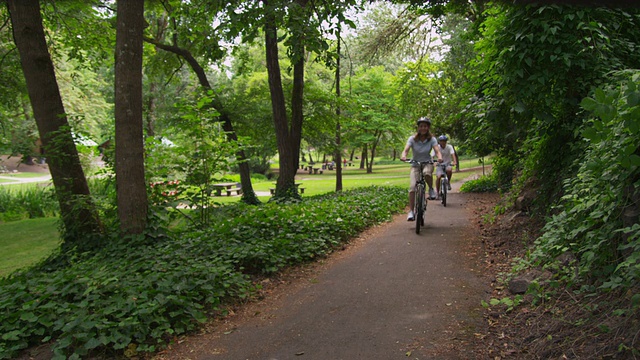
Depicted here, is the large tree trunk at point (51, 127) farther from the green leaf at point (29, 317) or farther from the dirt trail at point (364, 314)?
the dirt trail at point (364, 314)

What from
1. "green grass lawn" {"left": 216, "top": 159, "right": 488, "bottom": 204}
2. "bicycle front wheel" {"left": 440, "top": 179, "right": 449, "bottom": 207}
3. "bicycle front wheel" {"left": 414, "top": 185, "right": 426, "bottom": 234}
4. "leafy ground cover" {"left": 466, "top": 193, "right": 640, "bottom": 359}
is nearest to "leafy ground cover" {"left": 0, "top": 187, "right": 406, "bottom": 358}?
"bicycle front wheel" {"left": 414, "top": 185, "right": 426, "bottom": 234}

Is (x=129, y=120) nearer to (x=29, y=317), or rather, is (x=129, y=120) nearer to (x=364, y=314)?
(x=29, y=317)

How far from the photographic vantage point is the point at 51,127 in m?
7.76

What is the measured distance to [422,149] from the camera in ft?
28.7

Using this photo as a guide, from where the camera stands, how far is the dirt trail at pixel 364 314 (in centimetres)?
376

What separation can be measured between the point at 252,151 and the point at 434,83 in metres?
9.79

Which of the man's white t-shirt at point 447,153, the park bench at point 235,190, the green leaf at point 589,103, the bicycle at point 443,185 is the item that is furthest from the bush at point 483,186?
the green leaf at point 589,103

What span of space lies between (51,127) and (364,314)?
264 inches

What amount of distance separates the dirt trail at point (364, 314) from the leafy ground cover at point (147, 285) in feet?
1.03

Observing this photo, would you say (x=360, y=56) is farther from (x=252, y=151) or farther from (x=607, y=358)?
(x=607, y=358)

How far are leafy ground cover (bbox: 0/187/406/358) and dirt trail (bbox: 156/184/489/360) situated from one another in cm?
31

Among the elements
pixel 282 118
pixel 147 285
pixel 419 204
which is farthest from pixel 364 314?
pixel 282 118

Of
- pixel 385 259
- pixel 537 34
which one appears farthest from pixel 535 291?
pixel 537 34

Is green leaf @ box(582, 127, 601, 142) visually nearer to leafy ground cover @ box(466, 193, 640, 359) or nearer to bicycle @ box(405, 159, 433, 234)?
leafy ground cover @ box(466, 193, 640, 359)
